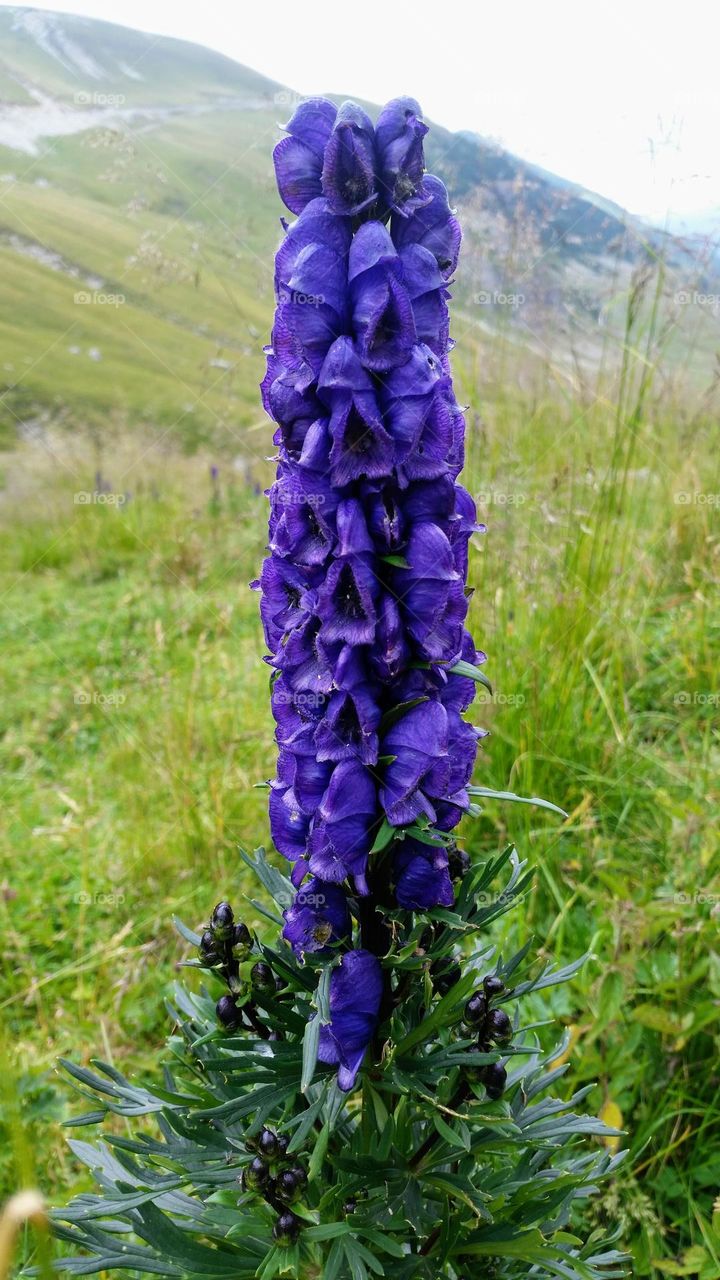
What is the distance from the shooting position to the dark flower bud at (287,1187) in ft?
5.08

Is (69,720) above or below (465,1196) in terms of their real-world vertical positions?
below

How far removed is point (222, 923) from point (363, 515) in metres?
0.89

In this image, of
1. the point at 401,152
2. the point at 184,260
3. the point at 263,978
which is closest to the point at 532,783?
the point at 263,978

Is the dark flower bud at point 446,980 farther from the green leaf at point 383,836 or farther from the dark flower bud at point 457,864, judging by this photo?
the green leaf at point 383,836

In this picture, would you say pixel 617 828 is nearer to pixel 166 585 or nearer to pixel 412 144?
pixel 412 144

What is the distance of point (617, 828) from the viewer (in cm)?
373

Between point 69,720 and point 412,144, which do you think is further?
point 69,720

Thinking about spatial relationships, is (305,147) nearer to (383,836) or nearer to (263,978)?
(383,836)

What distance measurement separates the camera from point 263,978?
173 cm

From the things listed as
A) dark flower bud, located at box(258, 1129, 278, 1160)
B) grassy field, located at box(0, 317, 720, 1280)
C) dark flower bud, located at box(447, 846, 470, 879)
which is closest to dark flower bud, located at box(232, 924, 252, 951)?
dark flower bud, located at box(258, 1129, 278, 1160)

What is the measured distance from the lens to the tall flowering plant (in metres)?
1.48

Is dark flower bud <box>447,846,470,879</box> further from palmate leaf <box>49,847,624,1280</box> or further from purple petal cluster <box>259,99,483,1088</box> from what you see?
purple petal cluster <box>259,99,483,1088</box>

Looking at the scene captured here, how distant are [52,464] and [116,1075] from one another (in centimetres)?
1144

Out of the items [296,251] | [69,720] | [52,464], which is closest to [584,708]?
[296,251]
